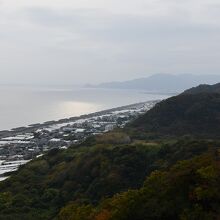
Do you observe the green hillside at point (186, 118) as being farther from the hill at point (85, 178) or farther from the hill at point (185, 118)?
the hill at point (85, 178)

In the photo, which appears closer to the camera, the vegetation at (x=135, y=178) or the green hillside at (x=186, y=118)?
the vegetation at (x=135, y=178)

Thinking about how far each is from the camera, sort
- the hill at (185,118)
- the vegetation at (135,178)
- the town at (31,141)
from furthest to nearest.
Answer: the hill at (185,118)
the town at (31,141)
the vegetation at (135,178)

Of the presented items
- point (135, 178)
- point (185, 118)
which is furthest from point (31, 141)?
point (135, 178)

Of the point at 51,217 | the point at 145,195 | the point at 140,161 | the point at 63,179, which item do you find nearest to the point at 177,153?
the point at 140,161

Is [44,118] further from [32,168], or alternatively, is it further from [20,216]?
[20,216]

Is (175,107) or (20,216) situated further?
(175,107)

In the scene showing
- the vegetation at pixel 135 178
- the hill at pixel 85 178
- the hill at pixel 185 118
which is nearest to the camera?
the vegetation at pixel 135 178

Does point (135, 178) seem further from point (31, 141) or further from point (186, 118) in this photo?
point (31, 141)

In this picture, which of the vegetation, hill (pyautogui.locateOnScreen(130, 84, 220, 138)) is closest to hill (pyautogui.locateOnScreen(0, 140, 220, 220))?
the vegetation

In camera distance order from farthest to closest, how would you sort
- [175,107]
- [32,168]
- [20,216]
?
[175,107], [32,168], [20,216]

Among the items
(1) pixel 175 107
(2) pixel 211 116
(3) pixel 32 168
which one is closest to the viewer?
(3) pixel 32 168

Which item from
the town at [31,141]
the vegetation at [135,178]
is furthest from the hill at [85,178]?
the town at [31,141]
